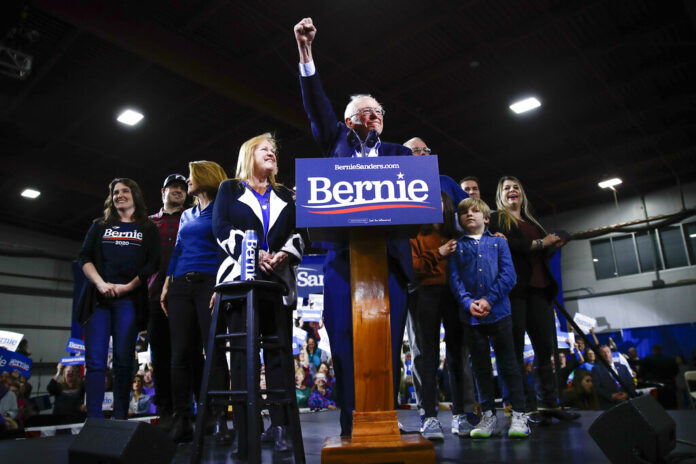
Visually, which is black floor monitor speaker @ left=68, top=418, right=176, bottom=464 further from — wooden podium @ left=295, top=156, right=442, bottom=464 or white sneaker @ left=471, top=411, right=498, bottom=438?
white sneaker @ left=471, top=411, right=498, bottom=438

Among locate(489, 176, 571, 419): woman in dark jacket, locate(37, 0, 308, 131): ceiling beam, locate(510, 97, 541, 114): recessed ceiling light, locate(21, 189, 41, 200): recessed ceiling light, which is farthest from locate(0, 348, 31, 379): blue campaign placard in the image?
locate(510, 97, 541, 114): recessed ceiling light

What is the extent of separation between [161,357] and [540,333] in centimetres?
227

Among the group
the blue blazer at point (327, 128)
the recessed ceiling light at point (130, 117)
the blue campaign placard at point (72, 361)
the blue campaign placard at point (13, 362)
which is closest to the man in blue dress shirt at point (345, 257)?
the blue blazer at point (327, 128)

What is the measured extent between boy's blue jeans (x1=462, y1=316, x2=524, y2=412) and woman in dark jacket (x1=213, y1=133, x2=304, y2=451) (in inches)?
40.3

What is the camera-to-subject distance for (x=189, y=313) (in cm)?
259

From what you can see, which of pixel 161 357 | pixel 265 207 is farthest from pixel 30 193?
pixel 265 207

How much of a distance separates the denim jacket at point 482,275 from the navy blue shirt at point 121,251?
182cm

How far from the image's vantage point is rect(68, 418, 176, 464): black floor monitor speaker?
1.49 meters

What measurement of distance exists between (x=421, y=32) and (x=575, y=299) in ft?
38.5

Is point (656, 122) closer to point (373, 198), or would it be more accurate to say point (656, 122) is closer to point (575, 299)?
point (575, 299)

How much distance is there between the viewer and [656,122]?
10.9 meters

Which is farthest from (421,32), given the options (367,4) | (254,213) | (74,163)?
(74,163)

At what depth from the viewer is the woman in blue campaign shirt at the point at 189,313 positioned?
2543 mm

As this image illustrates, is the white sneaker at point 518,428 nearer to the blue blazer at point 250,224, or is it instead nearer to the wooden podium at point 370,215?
the wooden podium at point 370,215
